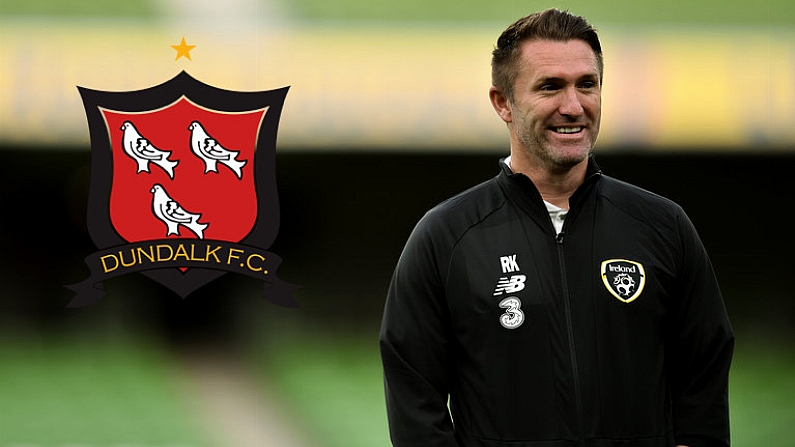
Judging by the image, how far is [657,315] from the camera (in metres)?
1.15

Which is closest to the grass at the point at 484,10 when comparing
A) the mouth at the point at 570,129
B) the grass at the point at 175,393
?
the grass at the point at 175,393

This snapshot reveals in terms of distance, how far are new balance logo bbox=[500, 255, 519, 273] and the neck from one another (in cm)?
10

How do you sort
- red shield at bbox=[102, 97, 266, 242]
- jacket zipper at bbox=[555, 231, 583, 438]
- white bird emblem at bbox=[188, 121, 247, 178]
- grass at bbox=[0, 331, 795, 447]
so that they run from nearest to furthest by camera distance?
jacket zipper at bbox=[555, 231, 583, 438] < red shield at bbox=[102, 97, 266, 242] < white bird emblem at bbox=[188, 121, 247, 178] < grass at bbox=[0, 331, 795, 447]

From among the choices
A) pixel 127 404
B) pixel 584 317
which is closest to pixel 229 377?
pixel 127 404

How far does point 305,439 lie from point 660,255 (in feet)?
9.66

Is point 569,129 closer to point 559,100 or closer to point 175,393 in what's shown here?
point 559,100

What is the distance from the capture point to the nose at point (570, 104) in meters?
1.13

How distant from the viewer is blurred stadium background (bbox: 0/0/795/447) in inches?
157

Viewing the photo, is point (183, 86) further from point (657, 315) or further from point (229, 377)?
point (657, 315)

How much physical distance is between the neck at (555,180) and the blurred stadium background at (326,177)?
265 cm

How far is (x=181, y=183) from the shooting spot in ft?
12.4

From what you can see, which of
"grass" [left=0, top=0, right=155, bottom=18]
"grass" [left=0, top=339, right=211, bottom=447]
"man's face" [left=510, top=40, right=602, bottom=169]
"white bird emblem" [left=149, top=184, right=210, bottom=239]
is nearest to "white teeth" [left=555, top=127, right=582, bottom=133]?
"man's face" [left=510, top=40, right=602, bottom=169]

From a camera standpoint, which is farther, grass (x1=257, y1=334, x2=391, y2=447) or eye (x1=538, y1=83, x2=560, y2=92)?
grass (x1=257, y1=334, x2=391, y2=447)

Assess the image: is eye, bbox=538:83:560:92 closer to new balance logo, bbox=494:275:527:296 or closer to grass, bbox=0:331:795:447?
new balance logo, bbox=494:275:527:296
